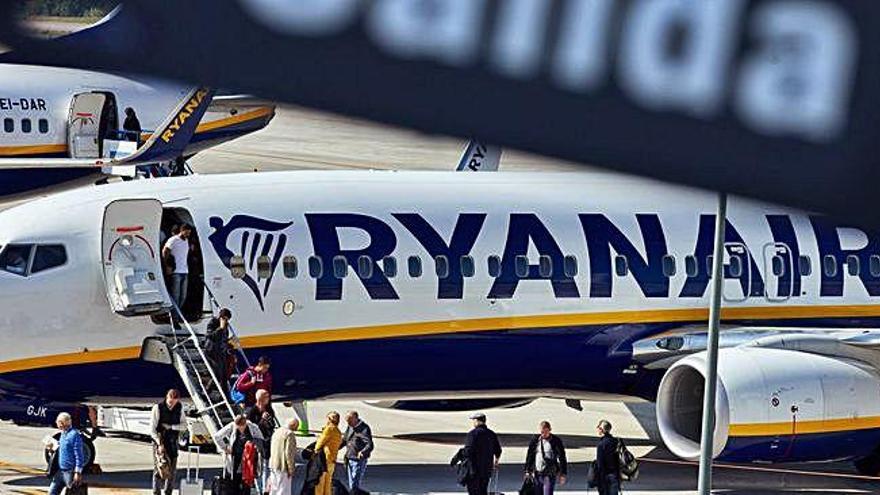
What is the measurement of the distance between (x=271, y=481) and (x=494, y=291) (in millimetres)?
4459

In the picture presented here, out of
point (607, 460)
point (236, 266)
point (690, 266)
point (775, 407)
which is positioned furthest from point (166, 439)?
point (690, 266)

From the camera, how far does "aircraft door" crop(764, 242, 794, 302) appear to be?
25.5m

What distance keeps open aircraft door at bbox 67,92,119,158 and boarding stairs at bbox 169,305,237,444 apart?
2236cm

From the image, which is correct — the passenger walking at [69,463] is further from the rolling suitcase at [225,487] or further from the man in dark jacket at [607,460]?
the man in dark jacket at [607,460]

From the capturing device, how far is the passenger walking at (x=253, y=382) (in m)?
22.4

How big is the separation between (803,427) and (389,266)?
17.3 ft

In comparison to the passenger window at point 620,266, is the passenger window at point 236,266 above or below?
below

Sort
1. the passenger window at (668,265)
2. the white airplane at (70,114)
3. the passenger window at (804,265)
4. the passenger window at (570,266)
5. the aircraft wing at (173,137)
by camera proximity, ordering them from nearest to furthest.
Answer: the passenger window at (570,266)
the passenger window at (668,265)
the passenger window at (804,265)
the aircraft wing at (173,137)
the white airplane at (70,114)

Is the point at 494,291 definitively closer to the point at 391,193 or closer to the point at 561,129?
the point at 391,193

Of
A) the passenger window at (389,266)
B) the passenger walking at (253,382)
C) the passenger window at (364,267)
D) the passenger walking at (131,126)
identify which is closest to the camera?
the passenger walking at (253,382)

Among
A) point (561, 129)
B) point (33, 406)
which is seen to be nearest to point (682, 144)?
point (561, 129)

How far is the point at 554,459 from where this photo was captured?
22188 millimetres

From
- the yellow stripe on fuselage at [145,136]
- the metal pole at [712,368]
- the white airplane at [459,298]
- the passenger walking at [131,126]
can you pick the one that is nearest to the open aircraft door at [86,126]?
the yellow stripe on fuselage at [145,136]

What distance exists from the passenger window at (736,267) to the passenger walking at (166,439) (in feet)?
24.7
